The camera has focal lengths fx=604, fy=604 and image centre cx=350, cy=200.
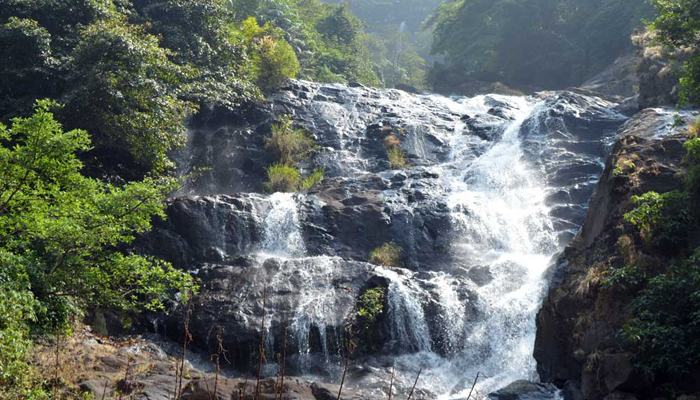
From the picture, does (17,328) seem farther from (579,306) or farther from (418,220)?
(418,220)

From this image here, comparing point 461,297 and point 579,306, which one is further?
point 461,297

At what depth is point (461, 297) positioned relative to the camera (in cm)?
1412

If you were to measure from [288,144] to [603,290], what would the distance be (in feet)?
41.9

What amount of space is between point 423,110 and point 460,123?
2.07 m

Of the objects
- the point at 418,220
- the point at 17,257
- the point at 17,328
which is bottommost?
the point at 17,328

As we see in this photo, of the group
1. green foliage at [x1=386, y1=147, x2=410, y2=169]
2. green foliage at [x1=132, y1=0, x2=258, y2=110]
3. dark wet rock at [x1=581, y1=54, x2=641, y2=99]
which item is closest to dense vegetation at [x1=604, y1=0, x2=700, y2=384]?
green foliage at [x1=386, y1=147, x2=410, y2=169]

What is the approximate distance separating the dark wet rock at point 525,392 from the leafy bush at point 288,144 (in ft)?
38.6

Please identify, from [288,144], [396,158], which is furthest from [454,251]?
[288,144]

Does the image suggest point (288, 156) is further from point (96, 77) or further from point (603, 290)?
point (603, 290)

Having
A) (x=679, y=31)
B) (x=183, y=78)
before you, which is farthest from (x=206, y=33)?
(x=679, y=31)

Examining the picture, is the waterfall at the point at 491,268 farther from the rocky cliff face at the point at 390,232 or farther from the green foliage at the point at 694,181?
the green foliage at the point at 694,181

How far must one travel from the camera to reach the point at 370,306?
1355 centimetres

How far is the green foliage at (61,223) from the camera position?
9127 mm

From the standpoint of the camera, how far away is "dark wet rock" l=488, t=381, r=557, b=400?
10594 mm
